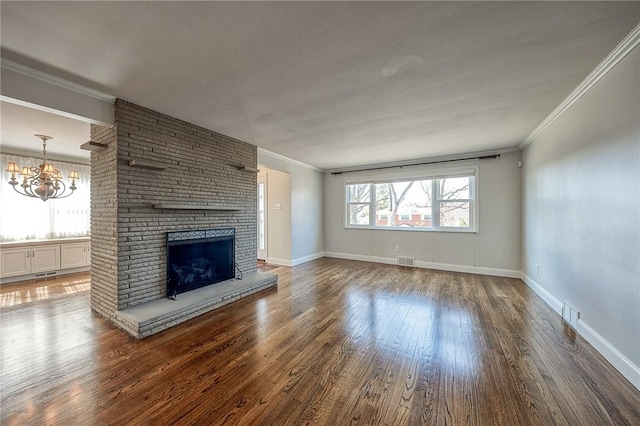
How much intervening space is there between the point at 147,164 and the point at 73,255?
4.10m

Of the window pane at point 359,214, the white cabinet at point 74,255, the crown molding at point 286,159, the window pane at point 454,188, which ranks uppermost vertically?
the crown molding at point 286,159

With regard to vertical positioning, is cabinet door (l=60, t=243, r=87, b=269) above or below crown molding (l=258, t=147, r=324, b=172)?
below

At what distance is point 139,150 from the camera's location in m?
3.02

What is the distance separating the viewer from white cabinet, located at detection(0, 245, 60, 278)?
4.43 meters

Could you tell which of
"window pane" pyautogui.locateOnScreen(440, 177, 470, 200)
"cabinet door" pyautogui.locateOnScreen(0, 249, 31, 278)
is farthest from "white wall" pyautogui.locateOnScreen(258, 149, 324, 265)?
"cabinet door" pyautogui.locateOnScreen(0, 249, 31, 278)

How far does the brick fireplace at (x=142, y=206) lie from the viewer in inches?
112

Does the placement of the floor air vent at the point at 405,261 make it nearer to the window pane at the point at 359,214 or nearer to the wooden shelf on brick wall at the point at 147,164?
the window pane at the point at 359,214

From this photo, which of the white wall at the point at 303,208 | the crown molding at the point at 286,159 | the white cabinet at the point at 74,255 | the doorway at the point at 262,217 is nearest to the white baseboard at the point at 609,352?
the white wall at the point at 303,208

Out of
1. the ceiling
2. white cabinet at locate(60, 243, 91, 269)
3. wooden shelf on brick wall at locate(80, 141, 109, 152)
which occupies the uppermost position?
the ceiling

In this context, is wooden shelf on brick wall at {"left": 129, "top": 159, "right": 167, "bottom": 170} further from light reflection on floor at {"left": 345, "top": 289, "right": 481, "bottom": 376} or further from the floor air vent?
the floor air vent

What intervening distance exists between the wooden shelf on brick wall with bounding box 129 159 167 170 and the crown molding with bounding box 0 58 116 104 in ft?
2.30

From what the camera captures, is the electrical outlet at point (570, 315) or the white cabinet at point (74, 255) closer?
the electrical outlet at point (570, 315)

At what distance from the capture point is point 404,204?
6047 mm

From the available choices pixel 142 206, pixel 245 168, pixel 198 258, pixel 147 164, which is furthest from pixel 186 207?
pixel 245 168
